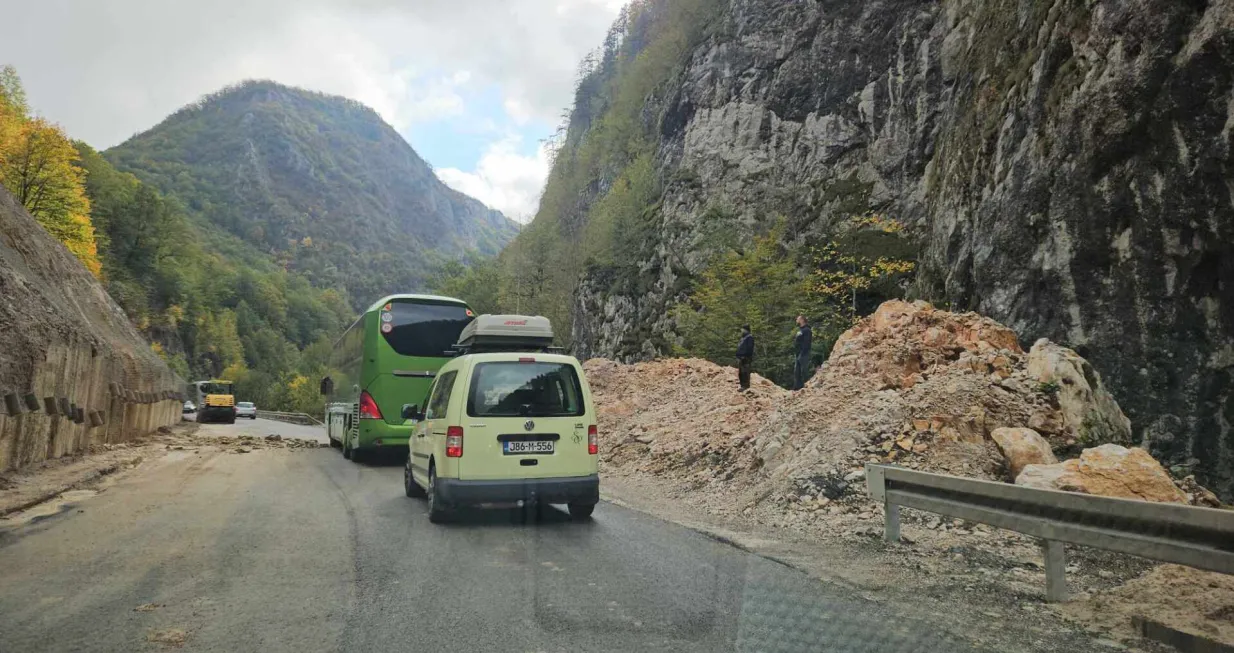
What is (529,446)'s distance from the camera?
25.9 ft

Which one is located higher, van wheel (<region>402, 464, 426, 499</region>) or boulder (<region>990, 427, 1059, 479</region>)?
boulder (<region>990, 427, 1059, 479</region>)

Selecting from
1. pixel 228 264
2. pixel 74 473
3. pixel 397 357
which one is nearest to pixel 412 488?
pixel 397 357

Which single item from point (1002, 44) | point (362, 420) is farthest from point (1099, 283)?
point (362, 420)

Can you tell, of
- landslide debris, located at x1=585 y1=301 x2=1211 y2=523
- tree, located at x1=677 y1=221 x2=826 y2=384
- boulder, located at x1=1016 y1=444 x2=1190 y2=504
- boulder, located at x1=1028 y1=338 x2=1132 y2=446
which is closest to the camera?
boulder, located at x1=1016 y1=444 x2=1190 y2=504

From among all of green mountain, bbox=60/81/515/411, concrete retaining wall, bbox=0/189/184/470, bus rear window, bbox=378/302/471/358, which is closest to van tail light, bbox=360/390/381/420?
Result: bus rear window, bbox=378/302/471/358

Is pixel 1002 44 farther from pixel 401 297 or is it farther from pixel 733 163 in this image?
pixel 733 163

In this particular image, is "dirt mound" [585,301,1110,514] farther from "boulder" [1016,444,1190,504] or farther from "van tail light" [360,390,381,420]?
"van tail light" [360,390,381,420]

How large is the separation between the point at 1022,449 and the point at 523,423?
5986 mm

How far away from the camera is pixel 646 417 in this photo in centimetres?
1731

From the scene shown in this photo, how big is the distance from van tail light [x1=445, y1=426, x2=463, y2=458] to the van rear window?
9.8 inches

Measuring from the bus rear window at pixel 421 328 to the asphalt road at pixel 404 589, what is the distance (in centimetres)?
683

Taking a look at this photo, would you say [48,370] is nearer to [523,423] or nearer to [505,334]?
[505,334]

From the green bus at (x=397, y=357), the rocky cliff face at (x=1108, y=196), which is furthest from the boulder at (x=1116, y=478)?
the green bus at (x=397, y=357)

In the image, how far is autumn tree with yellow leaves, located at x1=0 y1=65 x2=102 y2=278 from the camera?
47.8m
